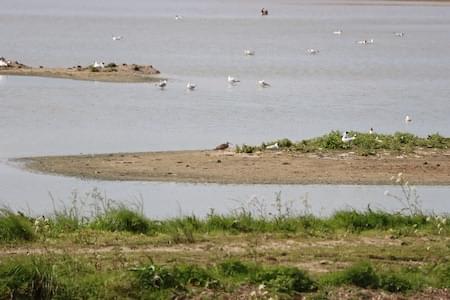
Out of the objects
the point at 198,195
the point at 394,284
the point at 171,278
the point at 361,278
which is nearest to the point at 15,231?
the point at 171,278

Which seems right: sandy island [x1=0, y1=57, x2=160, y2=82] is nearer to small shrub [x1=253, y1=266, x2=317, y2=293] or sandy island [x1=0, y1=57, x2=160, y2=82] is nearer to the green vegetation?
the green vegetation

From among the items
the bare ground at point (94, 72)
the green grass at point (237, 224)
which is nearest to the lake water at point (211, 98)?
the bare ground at point (94, 72)

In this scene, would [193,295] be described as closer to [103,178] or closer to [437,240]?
[437,240]

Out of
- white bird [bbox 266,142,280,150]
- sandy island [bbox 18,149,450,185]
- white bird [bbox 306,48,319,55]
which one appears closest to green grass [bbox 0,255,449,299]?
sandy island [bbox 18,149,450,185]

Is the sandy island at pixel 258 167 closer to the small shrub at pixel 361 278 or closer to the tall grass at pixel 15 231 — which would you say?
the tall grass at pixel 15 231

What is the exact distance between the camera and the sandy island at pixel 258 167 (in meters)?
18.6

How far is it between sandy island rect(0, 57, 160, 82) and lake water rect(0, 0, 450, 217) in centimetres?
101

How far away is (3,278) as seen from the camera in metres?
8.37

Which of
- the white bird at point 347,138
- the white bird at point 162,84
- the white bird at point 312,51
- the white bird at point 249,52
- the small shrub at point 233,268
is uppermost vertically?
the white bird at point 312,51

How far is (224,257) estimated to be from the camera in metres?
9.64

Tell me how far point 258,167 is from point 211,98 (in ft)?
41.3

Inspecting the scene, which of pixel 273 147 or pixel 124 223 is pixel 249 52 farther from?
pixel 124 223

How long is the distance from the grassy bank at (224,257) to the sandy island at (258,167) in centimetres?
618

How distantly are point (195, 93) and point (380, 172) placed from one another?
14.8 m
